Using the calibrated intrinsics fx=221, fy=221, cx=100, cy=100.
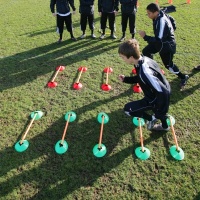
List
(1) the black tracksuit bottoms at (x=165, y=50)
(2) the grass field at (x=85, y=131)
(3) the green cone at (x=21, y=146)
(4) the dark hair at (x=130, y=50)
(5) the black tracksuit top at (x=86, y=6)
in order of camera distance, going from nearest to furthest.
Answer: (4) the dark hair at (x=130, y=50) < (2) the grass field at (x=85, y=131) < (3) the green cone at (x=21, y=146) < (1) the black tracksuit bottoms at (x=165, y=50) < (5) the black tracksuit top at (x=86, y=6)

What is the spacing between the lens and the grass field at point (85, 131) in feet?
12.2

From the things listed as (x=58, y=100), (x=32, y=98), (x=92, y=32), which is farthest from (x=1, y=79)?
(x=92, y=32)

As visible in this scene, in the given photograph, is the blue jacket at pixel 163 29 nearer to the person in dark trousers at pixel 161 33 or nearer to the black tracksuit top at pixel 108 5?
the person in dark trousers at pixel 161 33

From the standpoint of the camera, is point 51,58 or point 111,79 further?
point 51,58

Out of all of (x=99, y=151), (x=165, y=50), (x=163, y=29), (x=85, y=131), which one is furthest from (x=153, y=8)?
(x=99, y=151)

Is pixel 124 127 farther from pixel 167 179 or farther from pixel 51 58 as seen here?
pixel 51 58

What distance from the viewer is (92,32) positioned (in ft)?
26.6

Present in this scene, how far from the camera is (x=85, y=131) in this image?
15.3 feet

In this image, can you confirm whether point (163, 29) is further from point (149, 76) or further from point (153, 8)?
point (149, 76)

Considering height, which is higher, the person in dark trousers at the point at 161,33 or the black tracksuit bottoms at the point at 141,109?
the person in dark trousers at the point at 161,33

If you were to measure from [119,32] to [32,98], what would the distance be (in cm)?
470

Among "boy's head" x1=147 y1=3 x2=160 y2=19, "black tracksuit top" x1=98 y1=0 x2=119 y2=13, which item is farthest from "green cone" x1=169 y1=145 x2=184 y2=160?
"black tracksuit top" x1=98 y1=0 x2=119 y2=13

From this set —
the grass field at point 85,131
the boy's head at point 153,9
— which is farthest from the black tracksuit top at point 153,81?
the boy's head at point 153,9

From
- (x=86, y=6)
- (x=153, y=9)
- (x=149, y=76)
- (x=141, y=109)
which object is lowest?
(x=141, y=109)
